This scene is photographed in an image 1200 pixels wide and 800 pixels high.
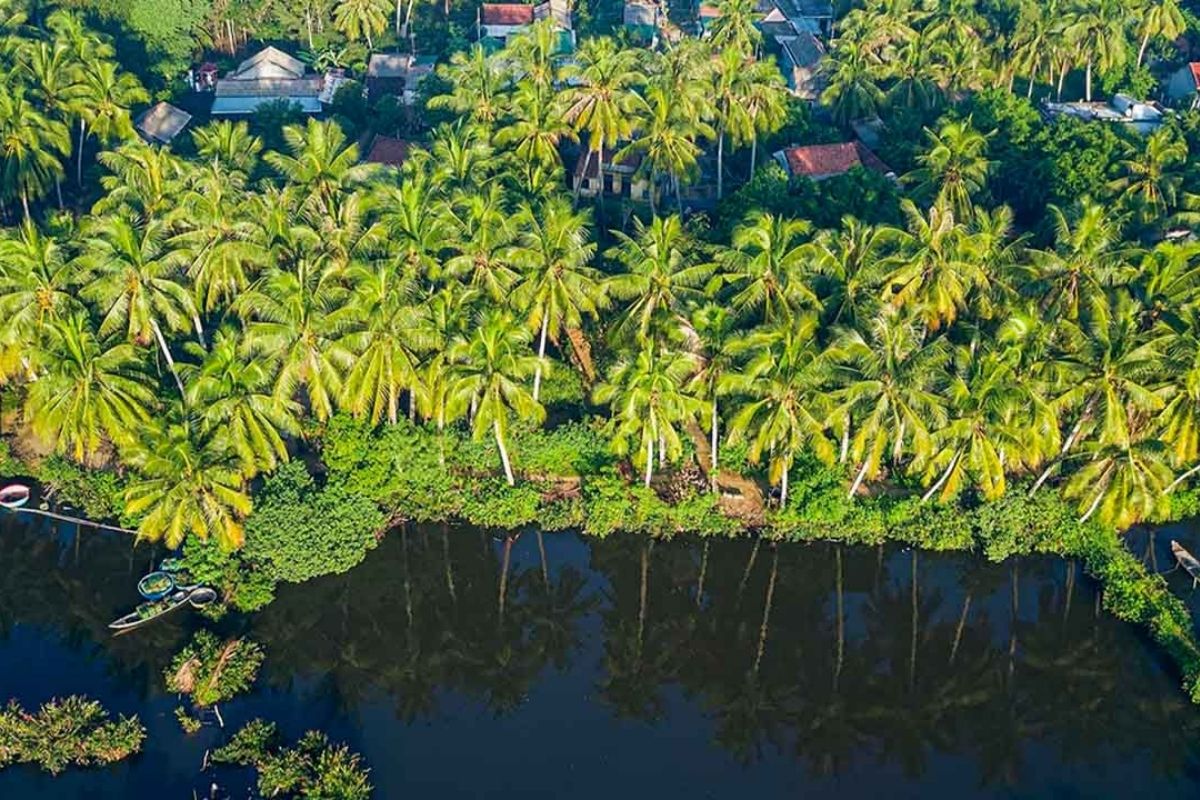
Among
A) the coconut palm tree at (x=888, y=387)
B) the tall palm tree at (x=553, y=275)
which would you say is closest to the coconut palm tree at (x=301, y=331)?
the tall palm tree at (x=553, y=275)

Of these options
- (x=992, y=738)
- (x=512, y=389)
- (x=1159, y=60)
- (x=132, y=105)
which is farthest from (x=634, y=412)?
(x=1159, y=60)

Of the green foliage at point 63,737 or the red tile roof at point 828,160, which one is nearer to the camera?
the green foliage at point 63,737

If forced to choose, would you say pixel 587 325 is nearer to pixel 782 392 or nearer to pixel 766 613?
pixel 782 392

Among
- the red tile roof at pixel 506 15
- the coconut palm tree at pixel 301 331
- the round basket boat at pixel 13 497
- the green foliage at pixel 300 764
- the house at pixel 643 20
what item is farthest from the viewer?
the red tile roof at pixel 506 15

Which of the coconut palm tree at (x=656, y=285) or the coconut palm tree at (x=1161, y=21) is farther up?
the coconut palm tree at (x=1161, y=21)

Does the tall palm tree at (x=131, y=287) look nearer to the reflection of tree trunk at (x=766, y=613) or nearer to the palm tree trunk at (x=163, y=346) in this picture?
the palm tree trunk at (x=163, y=346)

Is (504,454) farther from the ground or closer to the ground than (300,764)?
farther from the ground

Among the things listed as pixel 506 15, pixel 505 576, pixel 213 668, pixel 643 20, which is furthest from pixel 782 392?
pixel 643 20
